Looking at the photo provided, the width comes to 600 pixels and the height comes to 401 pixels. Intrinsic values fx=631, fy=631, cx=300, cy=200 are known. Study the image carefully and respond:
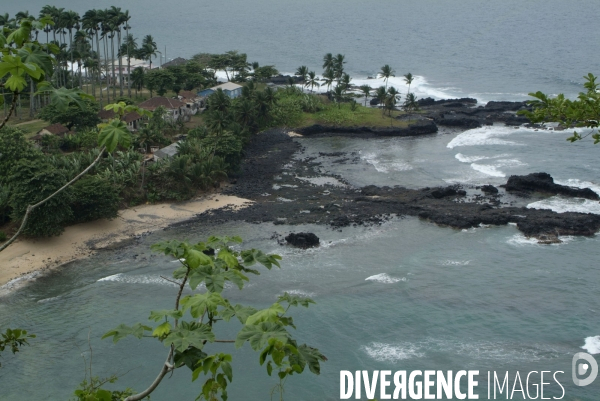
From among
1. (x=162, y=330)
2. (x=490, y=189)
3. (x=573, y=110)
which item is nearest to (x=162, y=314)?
(x=162, y=330)

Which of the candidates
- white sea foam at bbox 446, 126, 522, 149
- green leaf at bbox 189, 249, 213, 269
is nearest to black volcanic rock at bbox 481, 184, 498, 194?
white sea foam at bbox 446, 126, 522, 149

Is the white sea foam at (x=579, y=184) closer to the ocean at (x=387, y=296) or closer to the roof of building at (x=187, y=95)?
the ocean at (x=387, y=296)

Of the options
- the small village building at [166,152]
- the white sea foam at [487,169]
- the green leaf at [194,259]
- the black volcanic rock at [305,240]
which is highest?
the green leaf at [194,259]

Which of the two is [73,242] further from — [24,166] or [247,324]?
[247,324]

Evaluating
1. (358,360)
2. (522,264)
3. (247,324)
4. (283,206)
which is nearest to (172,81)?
(283,206)

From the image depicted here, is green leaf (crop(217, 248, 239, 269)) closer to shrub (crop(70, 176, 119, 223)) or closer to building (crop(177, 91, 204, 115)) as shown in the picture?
shrub (crop(70, 176, 119, 223))

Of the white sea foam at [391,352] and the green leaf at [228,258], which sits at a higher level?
the green leaf at [228,258]

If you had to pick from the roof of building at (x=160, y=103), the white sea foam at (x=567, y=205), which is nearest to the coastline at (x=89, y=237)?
the roof of building at (x=160, y=103)

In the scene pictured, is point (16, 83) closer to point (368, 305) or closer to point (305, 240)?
point (368, 305)
